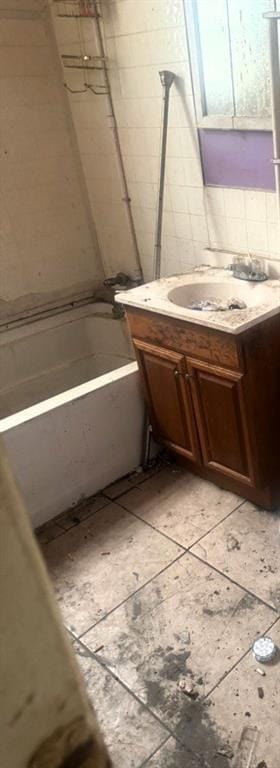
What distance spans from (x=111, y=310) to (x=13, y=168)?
2.90ft

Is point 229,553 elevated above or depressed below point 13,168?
below

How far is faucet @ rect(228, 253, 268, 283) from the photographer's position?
6.73ft

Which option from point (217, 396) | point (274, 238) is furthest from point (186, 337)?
point (274, 238)

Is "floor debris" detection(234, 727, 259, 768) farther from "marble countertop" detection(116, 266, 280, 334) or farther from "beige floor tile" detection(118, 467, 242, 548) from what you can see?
"marble countertop" detection(116, 266, 280, 334)

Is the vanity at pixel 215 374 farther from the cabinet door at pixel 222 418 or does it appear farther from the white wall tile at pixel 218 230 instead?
the white wall tile at pixel 218 230

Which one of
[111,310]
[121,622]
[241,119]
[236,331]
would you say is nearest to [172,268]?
[111,310]

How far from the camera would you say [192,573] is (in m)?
1.87

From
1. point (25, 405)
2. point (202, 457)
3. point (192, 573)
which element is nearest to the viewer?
point (192, 573)

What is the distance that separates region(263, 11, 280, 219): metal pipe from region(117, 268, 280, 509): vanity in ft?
1.48

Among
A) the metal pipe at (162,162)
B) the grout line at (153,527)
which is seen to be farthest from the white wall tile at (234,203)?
the grout line at (153,527)

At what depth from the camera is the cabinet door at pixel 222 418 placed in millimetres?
1861

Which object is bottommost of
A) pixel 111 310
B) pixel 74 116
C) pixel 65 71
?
pixel 111 310

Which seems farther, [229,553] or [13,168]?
[13,168]

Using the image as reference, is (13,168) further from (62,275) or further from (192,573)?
(192,573)
